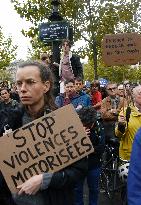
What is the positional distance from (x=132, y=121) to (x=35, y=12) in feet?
45.0

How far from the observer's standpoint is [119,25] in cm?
2022

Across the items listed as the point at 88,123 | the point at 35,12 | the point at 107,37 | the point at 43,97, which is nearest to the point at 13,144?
the point at 43,97

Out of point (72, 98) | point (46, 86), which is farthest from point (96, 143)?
point (46, 86)

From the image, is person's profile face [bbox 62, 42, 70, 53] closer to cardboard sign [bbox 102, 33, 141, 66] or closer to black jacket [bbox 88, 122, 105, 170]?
cardboard sign [bbox 102, 33, 141, 66]

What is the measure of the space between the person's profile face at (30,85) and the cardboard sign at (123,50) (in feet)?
14.6

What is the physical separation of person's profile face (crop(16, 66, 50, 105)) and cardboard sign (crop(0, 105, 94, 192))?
0.48 feet

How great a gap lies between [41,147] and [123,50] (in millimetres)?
4774

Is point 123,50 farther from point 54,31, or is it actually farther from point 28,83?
point 28,83

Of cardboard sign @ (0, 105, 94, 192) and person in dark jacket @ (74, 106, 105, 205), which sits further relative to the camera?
person in dark jacket @ (74, 106, 105, 205)

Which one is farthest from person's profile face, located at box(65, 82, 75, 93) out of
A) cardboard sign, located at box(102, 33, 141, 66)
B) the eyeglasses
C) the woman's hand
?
the woman's hand

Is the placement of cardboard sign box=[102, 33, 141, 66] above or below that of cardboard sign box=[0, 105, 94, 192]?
above

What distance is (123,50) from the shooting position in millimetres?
7125

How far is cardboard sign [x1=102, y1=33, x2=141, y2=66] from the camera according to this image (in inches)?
278

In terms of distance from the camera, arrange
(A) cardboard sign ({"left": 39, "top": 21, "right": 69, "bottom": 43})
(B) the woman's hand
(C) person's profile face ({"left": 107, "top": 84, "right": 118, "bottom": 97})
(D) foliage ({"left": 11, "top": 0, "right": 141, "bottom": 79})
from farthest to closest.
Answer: (D) foliage ({"left": 11, "top": 0, "right": 141, "bottom": 79}) → (C) person's profile face ({"left": 107, "top": 84, "right": 118, "bottom": 97}) → (A) cardboard sign ({"left": 39, "top": 21, "right": 69, "bottom": 43}) → (B) the woman's hand
